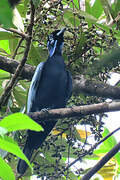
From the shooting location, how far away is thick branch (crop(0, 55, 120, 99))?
2.06 metres

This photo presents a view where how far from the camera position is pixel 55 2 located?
1825 millimetres

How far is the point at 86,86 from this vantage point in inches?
84.7

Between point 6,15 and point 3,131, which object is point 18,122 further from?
point 6,15

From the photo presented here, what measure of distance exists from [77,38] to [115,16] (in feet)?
1.13

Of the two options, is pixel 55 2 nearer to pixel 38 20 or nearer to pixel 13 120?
pixel 38 20

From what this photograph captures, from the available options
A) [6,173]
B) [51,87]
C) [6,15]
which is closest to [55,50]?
[51,87]

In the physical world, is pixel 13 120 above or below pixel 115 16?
below

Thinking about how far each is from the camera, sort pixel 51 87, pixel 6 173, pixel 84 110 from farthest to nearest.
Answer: pixel 51 87
pixel 84 110
pixel 6 173

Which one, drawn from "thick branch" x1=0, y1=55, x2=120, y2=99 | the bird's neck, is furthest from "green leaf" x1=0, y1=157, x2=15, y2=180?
the bird's neck

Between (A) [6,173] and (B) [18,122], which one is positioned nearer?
(B) [18,122]

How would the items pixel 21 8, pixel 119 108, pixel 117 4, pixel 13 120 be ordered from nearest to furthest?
pixel 13 120, pixel 119 108, pixel 117 4, pixel 21 8

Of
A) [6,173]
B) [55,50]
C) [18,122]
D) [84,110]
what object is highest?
[55,50]

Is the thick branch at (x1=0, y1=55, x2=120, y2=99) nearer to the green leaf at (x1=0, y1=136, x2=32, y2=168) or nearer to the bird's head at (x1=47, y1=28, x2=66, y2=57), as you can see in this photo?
the bird's head at (x1=47, y1=28, x2=66, y2=57)

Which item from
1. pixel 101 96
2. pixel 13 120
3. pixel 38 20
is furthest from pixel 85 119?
pixel 13 120
